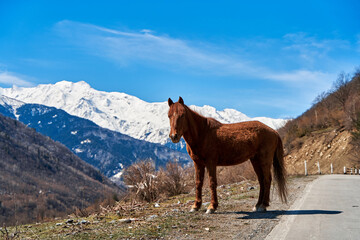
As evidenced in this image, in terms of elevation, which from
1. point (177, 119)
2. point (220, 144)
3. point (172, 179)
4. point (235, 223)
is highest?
point (177, 119)

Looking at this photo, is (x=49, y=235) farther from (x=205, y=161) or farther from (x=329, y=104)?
(x=329, y=104)

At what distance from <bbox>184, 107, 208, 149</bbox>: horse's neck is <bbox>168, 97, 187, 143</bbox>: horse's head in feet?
0.61

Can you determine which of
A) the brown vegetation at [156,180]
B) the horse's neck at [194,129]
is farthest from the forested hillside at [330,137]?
the horse's neck at [194,129]

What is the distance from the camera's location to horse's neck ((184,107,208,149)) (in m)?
8.06

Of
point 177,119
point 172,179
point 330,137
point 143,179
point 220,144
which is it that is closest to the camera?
point 177,119

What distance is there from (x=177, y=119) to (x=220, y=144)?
1248mm

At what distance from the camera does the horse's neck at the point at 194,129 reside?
806 cm

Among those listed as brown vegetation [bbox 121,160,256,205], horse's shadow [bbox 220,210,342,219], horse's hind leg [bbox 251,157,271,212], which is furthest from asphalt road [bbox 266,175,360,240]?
brown vegetation [bbox 121,160,256,205]

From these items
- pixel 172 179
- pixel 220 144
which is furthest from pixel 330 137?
pixel 220 144

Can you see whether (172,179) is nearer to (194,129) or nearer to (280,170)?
(280,170)

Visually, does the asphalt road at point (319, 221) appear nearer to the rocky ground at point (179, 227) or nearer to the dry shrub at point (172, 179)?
the rocky ground at point (179, 227)

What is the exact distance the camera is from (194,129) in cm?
811

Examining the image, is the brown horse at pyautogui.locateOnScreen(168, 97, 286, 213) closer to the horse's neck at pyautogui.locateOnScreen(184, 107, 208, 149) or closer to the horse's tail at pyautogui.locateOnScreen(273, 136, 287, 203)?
the horse's neck at pyautogui.locateOnScreen(184, 107, 208, 149)

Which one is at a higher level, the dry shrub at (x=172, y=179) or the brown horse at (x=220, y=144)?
the brown horse at (x=220, y=144)
